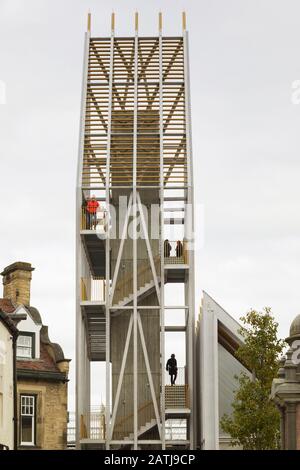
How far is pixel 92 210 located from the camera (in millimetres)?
57219

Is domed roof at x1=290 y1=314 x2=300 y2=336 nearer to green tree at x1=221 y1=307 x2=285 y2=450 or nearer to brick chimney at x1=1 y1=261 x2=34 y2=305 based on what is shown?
green tree at x1=221 y1=307 x2=285 y2=450

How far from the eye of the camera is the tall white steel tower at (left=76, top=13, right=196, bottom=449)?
55.4 metres

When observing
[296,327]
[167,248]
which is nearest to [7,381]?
[167,248]

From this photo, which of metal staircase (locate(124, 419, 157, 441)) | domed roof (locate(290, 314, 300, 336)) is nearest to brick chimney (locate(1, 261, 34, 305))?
metal staircase (locate(124, 419, 157, 441))

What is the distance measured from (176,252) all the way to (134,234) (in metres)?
2.25

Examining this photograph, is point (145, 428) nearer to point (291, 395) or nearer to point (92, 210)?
point (92, 210)

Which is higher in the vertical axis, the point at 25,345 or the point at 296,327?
the point at 25,345

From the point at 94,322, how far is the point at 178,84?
1320 cm

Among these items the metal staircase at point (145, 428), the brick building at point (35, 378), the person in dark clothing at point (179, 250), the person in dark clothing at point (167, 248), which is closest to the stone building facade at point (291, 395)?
the metal staircase at point (145, 428)

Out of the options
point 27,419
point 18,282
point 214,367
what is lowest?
point 27,419

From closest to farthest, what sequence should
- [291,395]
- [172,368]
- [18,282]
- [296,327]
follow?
[291,395], [296,327], [172,368], [18,282]

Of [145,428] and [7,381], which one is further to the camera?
[145,428]

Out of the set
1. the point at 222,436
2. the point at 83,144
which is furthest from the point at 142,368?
the point at 83,144

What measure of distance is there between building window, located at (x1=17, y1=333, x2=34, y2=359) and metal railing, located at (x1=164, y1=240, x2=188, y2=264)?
28.3ft
